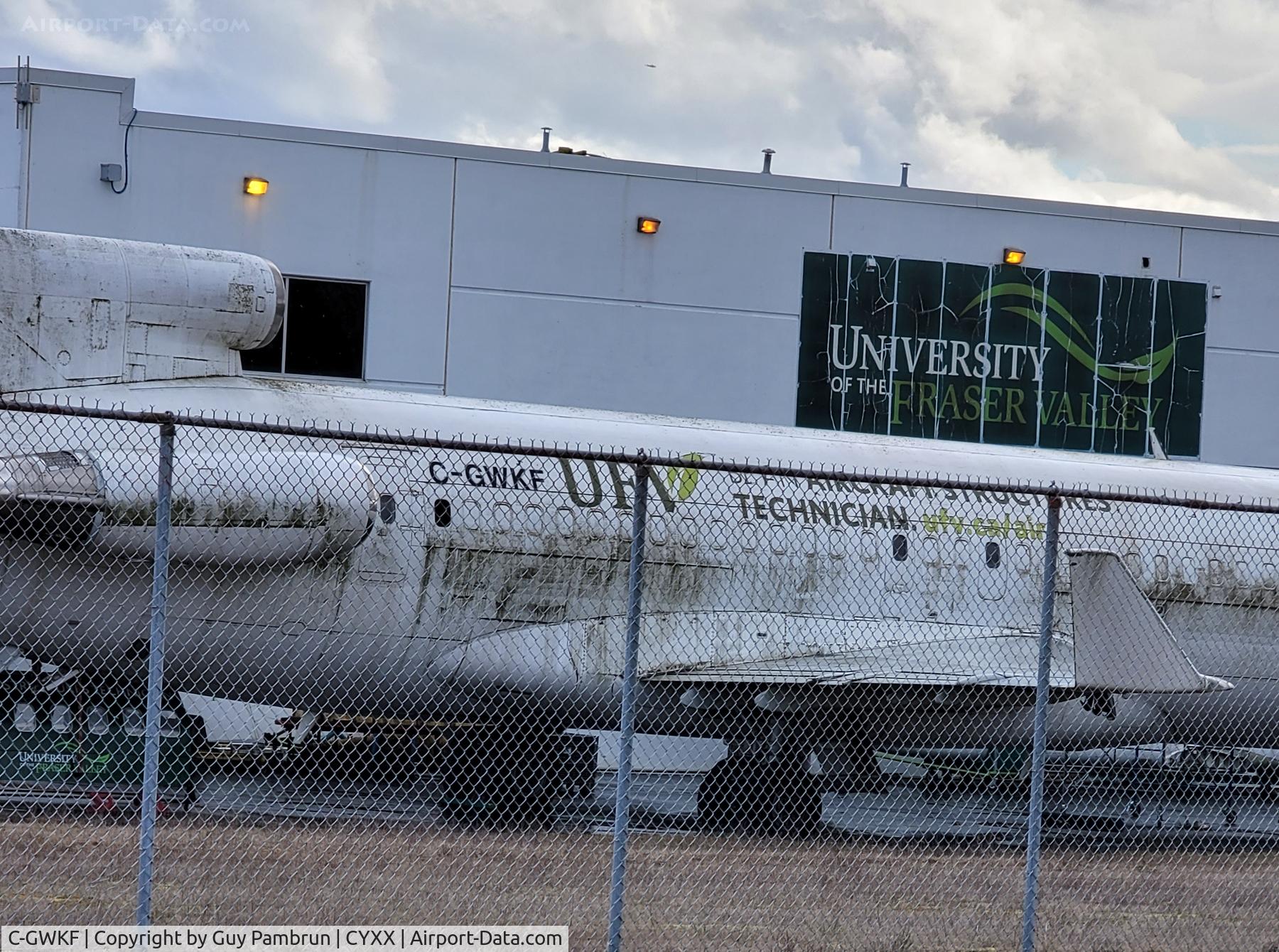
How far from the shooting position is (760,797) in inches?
553

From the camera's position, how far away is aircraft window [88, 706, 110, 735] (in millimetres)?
13000

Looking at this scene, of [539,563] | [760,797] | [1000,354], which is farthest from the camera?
[1000,354]

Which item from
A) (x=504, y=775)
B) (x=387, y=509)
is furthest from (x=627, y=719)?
(x=504, y=775)

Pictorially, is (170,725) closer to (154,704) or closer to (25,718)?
(25,718)

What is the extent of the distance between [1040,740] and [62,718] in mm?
9715

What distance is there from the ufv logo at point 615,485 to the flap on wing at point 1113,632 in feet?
13.8

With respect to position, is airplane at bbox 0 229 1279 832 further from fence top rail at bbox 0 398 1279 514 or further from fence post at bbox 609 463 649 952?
fence post at bbox 609 463 649 952

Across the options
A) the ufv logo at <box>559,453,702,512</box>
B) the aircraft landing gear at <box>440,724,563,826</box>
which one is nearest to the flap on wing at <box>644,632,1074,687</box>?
the aircraft landing gear at <box>440,724,563,826</box>

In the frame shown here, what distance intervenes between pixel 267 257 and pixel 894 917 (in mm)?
14035

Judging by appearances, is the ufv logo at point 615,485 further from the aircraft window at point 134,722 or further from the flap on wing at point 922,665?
the aircraft window at point 134,722

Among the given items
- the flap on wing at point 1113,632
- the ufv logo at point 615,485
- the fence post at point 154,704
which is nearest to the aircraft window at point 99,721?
the ufv logo at point 615,485

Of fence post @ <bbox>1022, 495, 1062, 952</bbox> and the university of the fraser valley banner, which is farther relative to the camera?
the university of the fraser valley banner

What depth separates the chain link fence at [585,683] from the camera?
9.44 meters

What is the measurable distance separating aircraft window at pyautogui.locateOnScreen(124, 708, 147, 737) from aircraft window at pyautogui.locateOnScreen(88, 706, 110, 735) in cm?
18
